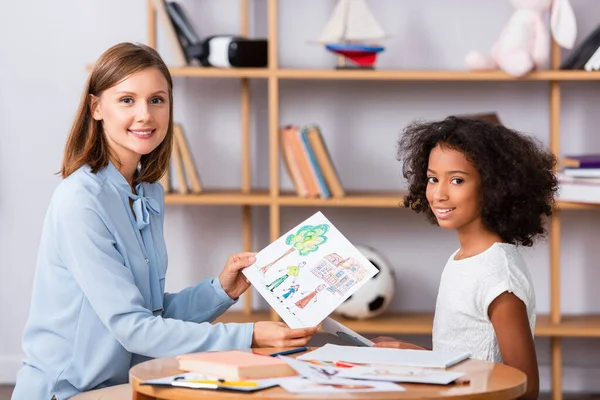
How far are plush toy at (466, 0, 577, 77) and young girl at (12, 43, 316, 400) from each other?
1471 mm

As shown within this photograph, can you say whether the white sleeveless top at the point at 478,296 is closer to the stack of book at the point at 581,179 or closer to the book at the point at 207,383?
the book at the point at 207,383

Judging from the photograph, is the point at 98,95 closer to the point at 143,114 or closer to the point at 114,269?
the point at 143,114

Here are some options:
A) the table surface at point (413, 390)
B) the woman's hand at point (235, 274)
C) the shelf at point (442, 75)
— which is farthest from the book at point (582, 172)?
the table surface at point (413, 390)

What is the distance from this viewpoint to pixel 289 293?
67.6 inches

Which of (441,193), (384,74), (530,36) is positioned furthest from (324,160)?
(441,193)

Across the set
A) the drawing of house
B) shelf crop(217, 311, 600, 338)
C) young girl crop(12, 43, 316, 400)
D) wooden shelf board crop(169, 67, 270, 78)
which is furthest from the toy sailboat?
the drawing of house

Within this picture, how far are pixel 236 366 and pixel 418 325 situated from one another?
1.91 m

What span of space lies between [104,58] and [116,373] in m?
0.63

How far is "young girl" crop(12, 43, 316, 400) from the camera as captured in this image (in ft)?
5.59

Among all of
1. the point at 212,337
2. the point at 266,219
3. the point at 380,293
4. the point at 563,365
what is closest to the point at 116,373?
the point at 212,337

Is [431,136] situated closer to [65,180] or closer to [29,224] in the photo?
[65,180]

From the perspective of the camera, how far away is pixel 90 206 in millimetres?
1763

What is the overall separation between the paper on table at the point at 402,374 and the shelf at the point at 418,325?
1712mm

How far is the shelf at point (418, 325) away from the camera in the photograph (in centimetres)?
316
